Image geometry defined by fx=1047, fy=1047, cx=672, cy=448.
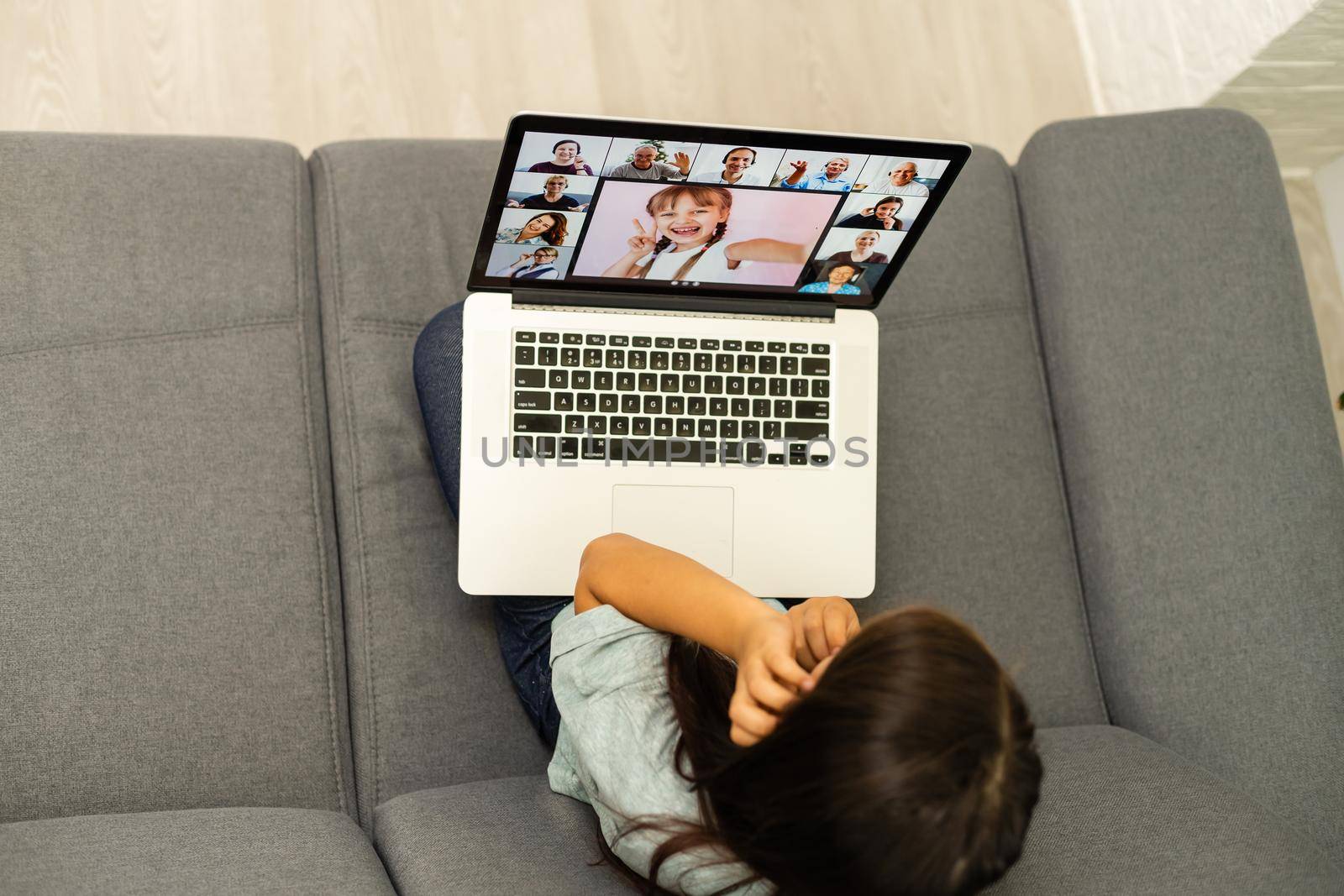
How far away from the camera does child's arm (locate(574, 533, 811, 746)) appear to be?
2.33ft

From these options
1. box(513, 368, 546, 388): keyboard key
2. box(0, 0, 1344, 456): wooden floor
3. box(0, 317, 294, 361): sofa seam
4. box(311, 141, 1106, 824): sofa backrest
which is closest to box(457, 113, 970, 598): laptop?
box(513, 368, 546, 388): keyboard key

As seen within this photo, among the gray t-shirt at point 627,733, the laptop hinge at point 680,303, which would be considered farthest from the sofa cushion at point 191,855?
the laptop hinge at point 680,303

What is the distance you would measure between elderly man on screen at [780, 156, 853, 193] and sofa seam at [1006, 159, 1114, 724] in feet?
1.39

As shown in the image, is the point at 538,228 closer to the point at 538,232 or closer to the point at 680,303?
the point at 538,232

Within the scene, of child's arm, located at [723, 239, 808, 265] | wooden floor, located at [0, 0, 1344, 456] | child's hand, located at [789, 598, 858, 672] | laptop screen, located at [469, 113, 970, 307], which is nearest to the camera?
child's hand, located at [789, 598, 858, 672]

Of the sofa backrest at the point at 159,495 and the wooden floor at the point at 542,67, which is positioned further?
the wooden floor at the point at 542,67

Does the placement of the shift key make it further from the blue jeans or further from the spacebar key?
the spacebar key

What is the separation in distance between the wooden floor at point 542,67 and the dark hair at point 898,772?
125 cm

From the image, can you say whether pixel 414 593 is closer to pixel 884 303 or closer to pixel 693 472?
pixel 693 472

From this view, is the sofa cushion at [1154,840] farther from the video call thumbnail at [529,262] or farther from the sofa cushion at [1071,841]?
the video call thumbnail at [529,262]

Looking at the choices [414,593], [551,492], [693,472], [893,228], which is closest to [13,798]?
[414,593]

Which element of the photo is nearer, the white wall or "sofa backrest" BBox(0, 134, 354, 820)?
"sofa backrest" BBox(0, 134, 354, 820)

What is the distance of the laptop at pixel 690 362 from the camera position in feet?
3.11

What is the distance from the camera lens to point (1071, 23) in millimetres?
1895
